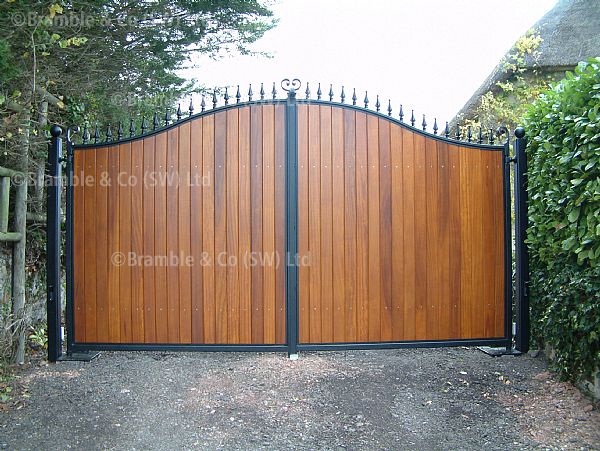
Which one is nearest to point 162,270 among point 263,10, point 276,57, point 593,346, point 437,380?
point 437,380

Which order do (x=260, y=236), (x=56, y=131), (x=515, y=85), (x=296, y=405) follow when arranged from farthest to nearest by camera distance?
(x=515, y=85)
(x=260, y=236)
(x=56, y=131)
(x=296, y=405)

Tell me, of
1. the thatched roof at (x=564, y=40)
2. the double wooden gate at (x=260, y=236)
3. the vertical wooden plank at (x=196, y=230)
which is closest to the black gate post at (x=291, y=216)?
the double wooden gate at (x=260, y=236)

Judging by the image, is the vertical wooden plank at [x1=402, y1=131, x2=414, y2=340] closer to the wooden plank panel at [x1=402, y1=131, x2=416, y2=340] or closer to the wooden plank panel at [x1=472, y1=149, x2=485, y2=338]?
the wooden plank panel at [x1=402, y1=131, x2=416, y2=340]

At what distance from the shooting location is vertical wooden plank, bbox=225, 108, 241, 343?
3670mm

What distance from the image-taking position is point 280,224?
3.67 m

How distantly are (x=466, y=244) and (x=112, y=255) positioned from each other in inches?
111

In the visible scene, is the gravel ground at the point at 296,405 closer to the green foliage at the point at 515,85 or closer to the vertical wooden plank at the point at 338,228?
the vertical wooden plank at the point at 338,228

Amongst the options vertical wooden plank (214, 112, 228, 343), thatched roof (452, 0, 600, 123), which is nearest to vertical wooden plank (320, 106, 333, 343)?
vertical wooden plank (214, 112, 228, 343)

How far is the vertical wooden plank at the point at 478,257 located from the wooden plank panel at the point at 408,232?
0.50 metres

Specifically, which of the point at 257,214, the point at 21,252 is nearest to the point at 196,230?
the point at 257,214

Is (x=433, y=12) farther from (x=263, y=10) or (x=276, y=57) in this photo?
(x=263, y=10)

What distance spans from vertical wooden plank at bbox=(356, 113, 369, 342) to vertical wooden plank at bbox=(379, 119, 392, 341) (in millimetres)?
112

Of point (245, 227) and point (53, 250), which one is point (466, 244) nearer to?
point (245, 227)

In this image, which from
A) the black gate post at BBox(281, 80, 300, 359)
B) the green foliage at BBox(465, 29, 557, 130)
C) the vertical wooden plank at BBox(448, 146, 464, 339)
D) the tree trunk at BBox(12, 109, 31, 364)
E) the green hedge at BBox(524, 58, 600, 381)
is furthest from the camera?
the green foliage at BBox(465, 29, 557, 130)
